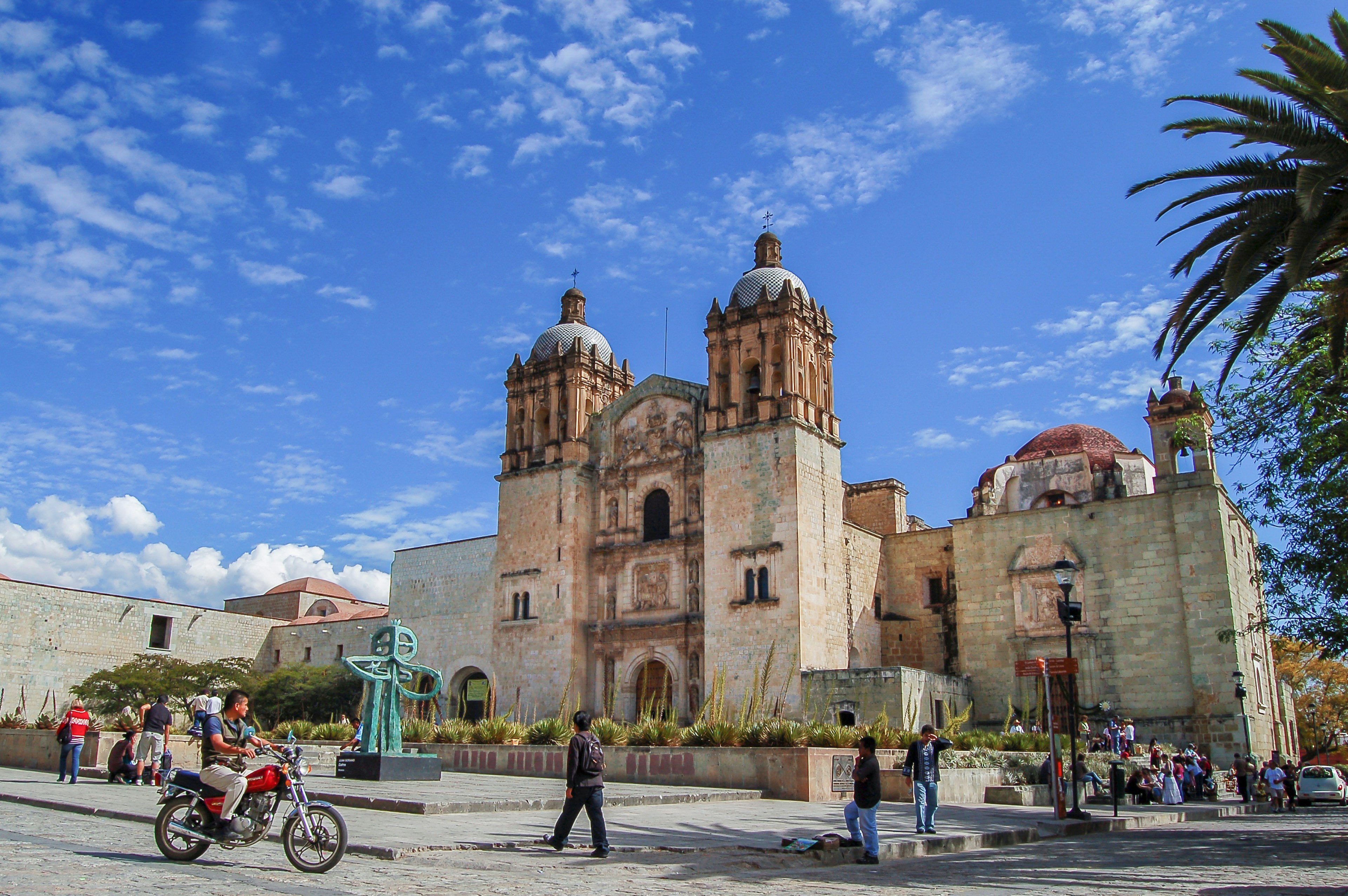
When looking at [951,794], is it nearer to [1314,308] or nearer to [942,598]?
[1314,308]

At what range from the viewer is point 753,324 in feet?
104

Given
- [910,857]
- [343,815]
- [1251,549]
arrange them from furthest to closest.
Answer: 1. [1251,549]
2. [343,815]
3. [910,857]

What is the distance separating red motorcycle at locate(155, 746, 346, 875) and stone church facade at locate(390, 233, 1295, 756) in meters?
19.0

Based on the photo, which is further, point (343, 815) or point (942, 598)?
point (942, 598)

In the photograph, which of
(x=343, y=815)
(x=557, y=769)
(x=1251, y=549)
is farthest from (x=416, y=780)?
(x=1251, y=549)

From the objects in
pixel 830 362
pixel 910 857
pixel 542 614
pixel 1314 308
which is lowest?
pixel 910 857

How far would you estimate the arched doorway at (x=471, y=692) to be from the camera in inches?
1426

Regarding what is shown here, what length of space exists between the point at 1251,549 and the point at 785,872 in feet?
84.7

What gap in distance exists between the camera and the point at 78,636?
39.6 m

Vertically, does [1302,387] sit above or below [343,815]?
above

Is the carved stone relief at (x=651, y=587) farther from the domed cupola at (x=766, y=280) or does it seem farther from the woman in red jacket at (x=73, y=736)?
the woman in red jacket at (x=73, y=736)

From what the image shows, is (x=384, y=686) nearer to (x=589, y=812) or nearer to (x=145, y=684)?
(x=589, y=812)

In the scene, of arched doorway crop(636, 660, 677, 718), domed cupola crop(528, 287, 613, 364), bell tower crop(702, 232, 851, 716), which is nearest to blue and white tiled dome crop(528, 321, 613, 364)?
domed cupola crop(528, 287, 613, 364)

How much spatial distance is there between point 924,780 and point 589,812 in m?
4.67
